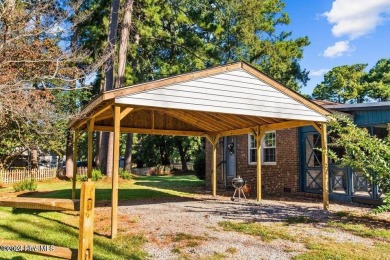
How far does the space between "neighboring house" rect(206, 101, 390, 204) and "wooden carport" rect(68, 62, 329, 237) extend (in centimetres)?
213

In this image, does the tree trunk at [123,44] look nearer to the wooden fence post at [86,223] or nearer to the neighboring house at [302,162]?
the neighboring house at [302,162]

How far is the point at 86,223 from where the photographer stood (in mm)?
3262

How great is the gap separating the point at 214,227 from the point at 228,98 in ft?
10.3

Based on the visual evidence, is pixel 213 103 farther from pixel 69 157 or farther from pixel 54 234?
pixel 69 157

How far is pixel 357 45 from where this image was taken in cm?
3250

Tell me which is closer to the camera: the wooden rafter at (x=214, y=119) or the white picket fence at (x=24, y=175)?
the wooden rafter at (x=214, y=119)

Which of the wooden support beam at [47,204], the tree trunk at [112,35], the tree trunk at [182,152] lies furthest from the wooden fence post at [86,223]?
the tree trunk at [182,152]

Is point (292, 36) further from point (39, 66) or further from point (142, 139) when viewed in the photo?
point (39, 66)

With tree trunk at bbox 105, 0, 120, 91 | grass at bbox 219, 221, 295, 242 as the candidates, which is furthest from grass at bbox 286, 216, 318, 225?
tree trunk at bbox 105, 0, 120, 91

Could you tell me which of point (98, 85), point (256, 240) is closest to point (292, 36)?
point (98, 85)

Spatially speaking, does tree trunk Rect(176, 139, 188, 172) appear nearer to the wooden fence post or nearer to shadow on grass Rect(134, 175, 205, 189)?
shadow on grass Rect(134, 175, 205, 189)

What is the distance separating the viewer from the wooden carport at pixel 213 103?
674cm

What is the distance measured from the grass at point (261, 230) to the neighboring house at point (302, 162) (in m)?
4.80

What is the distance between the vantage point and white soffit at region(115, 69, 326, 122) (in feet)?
23.3
